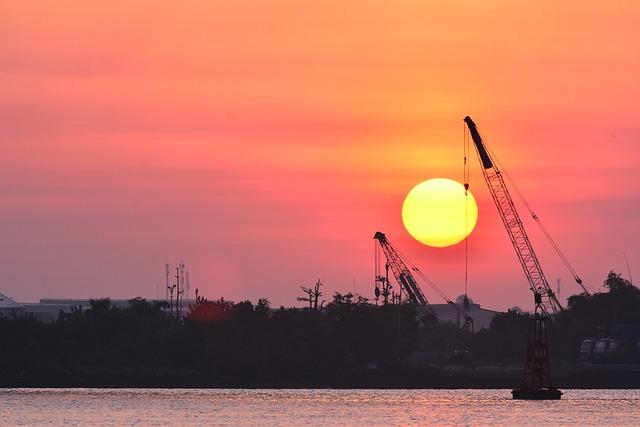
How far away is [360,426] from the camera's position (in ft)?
655

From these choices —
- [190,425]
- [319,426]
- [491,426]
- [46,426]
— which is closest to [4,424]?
[46,426]

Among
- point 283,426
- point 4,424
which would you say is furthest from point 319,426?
point 4,424

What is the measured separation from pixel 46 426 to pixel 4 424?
18.9 feet

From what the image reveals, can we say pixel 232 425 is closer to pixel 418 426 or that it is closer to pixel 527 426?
pixel 418 426

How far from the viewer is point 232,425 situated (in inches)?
7844

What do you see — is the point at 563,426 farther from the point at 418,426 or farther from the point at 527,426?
the point at 418,426

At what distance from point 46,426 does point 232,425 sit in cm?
2204

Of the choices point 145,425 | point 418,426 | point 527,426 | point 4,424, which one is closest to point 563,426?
point 527,426

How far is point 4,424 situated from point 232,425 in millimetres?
27190

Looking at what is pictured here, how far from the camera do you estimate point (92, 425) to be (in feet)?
652

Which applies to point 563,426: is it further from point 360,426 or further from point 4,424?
point 4,424

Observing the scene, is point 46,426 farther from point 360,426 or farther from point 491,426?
point 491,426

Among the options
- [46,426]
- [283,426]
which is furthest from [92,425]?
[283,426]

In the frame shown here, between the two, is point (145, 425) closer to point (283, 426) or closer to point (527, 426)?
point (283, 426)
